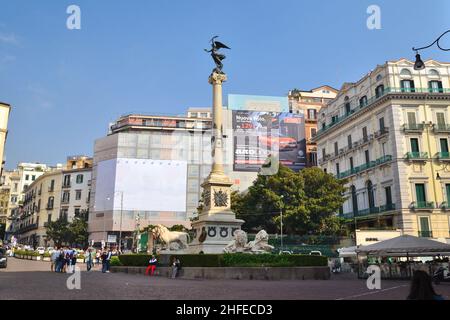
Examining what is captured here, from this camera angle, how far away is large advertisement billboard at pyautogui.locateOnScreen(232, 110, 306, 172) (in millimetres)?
74750

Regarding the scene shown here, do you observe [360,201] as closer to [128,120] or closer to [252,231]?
[252,231]

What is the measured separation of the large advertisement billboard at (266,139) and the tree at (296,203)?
993 inches

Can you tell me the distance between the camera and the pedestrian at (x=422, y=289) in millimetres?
6648

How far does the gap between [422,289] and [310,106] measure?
79.3 m

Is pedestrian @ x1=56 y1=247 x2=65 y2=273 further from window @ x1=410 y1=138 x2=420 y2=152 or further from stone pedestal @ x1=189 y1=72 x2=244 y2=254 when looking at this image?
window @ x1=410 y1=138 x2=420 y2=152

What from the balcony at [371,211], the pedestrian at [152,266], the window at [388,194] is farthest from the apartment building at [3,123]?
the window at [388,194]

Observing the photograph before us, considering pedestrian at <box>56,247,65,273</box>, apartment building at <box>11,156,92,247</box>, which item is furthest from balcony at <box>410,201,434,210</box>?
apartment building at <box>11,156,92,247</box>

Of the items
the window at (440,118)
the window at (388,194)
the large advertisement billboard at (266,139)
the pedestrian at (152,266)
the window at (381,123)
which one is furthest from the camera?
the large advertisement billboard at (266,139)

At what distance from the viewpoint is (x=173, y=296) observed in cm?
1267

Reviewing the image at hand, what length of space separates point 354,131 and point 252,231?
1762cm

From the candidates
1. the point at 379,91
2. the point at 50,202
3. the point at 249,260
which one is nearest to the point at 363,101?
the point at 379,91

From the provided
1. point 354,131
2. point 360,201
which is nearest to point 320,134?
point 354,131

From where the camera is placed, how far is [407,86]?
47188 millimetres

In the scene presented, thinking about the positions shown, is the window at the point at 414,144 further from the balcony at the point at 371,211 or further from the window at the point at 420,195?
the balcony at the point at 371,211
